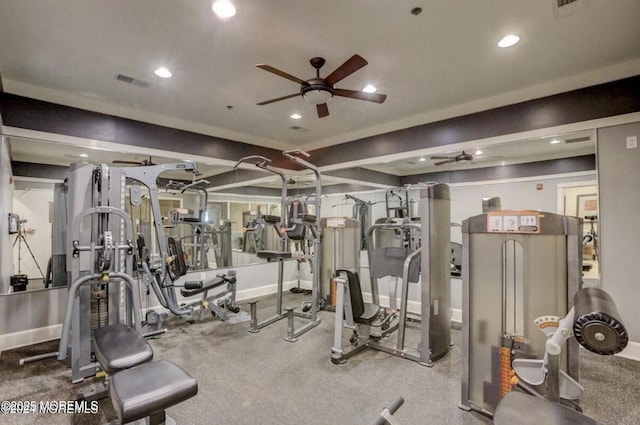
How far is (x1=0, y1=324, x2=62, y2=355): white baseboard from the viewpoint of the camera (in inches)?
136

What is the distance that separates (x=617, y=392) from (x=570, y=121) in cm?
276

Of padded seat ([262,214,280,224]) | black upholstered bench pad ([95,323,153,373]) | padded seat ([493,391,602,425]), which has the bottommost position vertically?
black upholstered bench pad ([95,323,153,373])

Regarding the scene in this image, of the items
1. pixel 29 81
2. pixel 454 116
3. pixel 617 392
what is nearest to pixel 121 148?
pixel 29 81

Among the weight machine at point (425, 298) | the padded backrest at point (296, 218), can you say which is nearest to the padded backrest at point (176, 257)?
the padded backrest at point (296, 218)

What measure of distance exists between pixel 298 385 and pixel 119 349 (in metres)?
1.45

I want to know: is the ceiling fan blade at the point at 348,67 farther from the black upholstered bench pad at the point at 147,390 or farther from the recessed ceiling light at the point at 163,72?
the black upholstered bench pad at the point at 147,390

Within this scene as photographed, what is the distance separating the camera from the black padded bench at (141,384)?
4.69ft

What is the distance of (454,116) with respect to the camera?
445 centimetres

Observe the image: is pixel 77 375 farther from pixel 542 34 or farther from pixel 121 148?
pixel 542 34

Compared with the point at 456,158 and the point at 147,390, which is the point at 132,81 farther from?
the point at 456,158

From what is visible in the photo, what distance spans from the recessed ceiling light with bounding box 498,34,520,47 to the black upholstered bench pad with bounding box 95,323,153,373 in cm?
376

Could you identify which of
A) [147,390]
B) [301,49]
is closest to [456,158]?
[301,49]

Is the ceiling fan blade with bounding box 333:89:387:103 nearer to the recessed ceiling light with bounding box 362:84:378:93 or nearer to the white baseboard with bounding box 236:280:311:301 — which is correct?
the recessed ceiling light with bounding box 362:84:378:93

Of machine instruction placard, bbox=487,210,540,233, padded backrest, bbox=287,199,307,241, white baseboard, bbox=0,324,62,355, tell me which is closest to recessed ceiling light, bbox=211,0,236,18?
padded backrest, bbox=287,199,307,241
